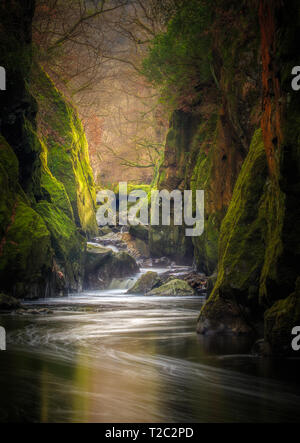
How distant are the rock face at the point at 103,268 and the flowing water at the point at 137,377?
32.5 feet

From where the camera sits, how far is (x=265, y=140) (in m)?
5.60

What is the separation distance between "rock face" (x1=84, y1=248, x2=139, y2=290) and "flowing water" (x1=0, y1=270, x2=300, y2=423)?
390 inches

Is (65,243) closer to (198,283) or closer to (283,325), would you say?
(198,283)

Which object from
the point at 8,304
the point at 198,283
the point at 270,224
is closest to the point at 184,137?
the point at 198,283

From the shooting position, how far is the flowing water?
3.20 metres

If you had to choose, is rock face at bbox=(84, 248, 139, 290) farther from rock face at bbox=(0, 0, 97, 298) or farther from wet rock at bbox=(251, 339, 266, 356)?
wet rock at bbox=(251, 339, 266, 356)

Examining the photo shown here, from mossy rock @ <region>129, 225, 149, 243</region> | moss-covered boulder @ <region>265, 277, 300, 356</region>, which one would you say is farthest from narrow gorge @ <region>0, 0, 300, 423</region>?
mossy rock @ <region>129, 225, 149, 243</region>

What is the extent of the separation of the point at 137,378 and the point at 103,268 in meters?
13.8

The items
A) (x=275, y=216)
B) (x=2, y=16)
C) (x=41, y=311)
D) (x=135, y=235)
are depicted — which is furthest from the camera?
(x=135, y=235)

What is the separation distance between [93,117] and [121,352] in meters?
25.0

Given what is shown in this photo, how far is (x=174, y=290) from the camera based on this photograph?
13.8 meters

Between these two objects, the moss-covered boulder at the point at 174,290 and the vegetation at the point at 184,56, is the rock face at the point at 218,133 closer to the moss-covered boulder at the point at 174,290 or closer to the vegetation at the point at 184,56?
the vegetation at the point at 184,56

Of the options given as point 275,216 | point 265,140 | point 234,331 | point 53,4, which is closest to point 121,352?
point 234,331

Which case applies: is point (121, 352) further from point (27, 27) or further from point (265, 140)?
point (27, 27)
